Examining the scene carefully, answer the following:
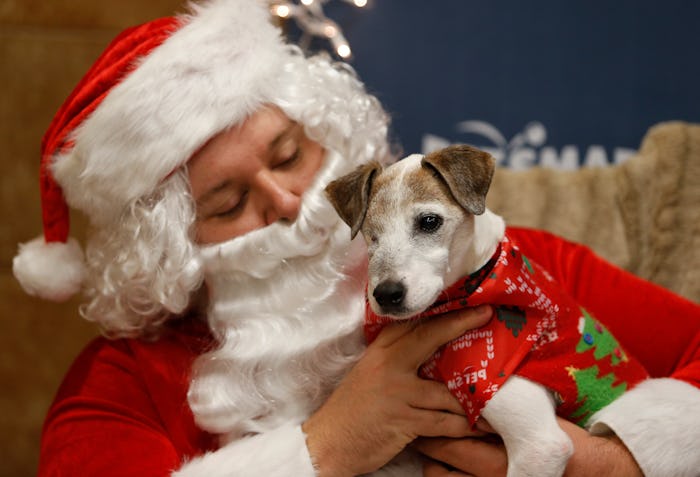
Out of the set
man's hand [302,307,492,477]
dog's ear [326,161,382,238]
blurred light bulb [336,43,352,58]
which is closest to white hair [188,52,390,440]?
man's hand [302,307,492,477]

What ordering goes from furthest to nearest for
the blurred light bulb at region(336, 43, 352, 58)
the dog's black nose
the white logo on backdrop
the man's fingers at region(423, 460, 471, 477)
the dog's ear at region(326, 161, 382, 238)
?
the white logo on backdrop
the blurred light bulb at region(336, 43, 352, 58)
the man's fingers at region(423, 460, 471, 477)
the dog's ear at region(326, 161, 382, 238)
the dog's black nose

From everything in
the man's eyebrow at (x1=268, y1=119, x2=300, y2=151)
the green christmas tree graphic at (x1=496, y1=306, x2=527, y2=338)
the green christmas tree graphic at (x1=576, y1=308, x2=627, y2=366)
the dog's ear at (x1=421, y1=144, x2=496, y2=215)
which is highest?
the dog's ear at (x1=421, y1=144, x2=496, y2=215)

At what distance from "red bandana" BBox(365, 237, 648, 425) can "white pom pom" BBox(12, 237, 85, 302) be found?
2.67 feet

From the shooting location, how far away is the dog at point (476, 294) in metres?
1.01

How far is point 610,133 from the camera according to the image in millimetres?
2074

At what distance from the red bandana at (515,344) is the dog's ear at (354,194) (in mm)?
193

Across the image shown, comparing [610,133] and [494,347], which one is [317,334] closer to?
[494,347]

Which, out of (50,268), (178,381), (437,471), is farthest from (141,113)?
(437,471)

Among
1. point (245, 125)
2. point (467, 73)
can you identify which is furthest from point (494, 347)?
point (467, 73)

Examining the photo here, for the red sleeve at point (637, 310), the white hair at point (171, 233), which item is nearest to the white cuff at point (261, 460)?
the white hair at point (171, 233)

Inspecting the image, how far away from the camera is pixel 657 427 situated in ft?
3.90

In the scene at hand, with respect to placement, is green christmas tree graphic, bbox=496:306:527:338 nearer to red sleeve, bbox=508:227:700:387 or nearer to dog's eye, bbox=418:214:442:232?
dog's eye, bbox=418:214:442:232

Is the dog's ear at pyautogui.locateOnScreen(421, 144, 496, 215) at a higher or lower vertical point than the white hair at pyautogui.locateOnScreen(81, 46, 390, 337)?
higher

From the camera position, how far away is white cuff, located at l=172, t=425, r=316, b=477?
122 cm
